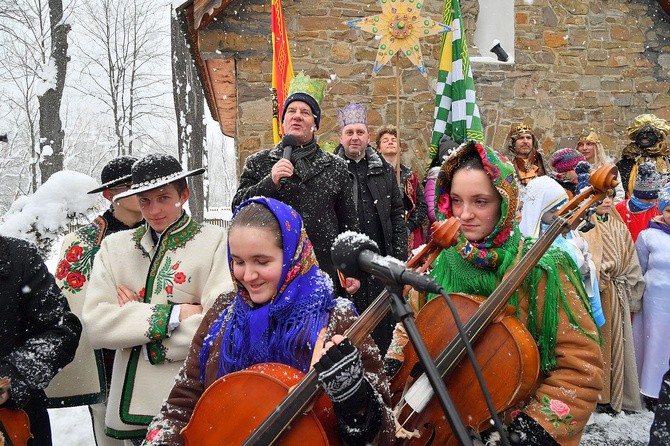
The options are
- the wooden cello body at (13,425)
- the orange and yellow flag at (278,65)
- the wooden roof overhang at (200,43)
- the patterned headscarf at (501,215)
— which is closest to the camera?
the patterned headscarf at (501,215)

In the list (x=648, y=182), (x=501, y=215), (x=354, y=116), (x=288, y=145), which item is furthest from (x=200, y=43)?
(x=501, y=215)

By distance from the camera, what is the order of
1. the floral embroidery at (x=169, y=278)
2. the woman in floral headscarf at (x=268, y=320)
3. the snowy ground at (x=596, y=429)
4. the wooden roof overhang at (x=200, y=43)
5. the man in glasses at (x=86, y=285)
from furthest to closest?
the wooden roof overhang at (x=200, y=43) → the snowy ground at (x=596, y=429) → the man in glasses at (x=86, y=285) → the floral embroidery at (x=169, y=278) → the woman in floral headscarf at (x=268, y=320)

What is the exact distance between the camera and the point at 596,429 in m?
4.24

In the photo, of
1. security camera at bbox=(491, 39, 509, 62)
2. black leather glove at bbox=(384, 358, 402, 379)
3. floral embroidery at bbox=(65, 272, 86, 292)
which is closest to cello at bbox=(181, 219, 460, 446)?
black leather glove at bbox=(384, 358, 402, 379)

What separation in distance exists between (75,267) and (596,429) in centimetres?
390

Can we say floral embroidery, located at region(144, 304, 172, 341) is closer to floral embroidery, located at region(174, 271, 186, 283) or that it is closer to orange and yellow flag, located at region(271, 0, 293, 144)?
floral embroidery, located at region(174, 271, 186, 283)

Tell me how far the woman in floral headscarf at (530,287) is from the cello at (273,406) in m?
0.42

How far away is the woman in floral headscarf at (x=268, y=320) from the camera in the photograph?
1.66 metres

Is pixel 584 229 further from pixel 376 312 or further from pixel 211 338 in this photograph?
pixel 211 338

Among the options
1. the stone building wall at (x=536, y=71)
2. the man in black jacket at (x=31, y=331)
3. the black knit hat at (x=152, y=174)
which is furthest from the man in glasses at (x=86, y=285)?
the stone building wall at (x=536, y=71)

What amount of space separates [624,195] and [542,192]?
2358mm

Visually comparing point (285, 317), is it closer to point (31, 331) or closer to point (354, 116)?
point (31, 331)

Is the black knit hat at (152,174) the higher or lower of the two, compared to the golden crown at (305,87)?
lower

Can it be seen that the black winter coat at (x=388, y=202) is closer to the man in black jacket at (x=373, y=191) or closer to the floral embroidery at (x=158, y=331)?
the man in black jacket at (x=373, y=191)
